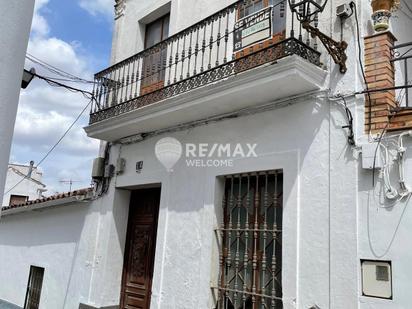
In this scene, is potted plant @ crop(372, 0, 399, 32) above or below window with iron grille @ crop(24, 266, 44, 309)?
above

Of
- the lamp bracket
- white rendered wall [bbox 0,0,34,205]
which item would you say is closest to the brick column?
the lamp bracket

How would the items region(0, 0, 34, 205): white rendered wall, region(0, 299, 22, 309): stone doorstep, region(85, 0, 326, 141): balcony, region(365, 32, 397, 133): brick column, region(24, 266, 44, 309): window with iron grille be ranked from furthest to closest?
region(0, 299, 22, 309): stone doorstep → region(24, 266, 44, 309): window with iron grille → region(85, 0, 326, 141): balcony → region(365, 32, 397, 133): brick column → region(0, 0, 34, 205): white rendered wall

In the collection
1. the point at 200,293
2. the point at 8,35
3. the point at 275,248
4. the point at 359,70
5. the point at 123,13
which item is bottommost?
the point at 200,293

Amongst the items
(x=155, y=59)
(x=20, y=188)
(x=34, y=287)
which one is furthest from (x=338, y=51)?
(x=20, y=188)

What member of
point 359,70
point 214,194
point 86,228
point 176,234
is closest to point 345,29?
point 359,70

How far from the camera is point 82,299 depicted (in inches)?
307

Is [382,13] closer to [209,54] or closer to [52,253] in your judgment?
[209,54]

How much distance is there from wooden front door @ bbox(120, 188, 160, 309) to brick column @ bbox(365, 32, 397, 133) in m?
4.25

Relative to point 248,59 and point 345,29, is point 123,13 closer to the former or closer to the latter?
point 248,59

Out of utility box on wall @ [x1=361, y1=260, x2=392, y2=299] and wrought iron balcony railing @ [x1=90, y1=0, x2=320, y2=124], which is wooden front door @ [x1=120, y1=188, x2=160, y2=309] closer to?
wrought iron balcony railing @ [x1=90, y1=0, x2=320, y2=124]

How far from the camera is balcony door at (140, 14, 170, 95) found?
7.06m

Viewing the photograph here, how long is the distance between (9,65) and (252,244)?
3.75 meters

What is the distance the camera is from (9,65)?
2402 millimetres

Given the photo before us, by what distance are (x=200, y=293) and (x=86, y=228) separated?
11.7 ft
